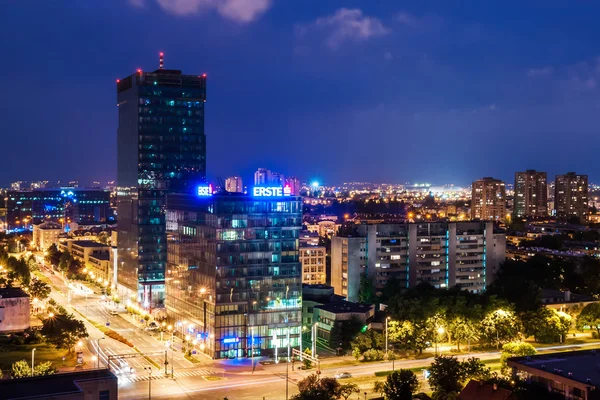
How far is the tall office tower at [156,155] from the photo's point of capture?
129250 mm

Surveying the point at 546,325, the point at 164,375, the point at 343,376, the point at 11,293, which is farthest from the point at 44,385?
the point at 546,325

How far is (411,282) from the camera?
5226 inches

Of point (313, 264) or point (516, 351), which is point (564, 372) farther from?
point (313, 264)

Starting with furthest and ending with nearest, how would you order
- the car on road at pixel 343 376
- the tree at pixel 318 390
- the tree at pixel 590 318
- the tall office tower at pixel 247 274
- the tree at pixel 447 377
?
the tree at pixel 590 318, the tall office tower at pixel 247 274, the car on road at pixel 343 376, the tree at pixel 447 377, the tree at pixel 318 390

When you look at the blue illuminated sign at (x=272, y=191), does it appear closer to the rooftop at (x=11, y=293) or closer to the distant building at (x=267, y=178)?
Answer: the distant building at (x=267, y=178)

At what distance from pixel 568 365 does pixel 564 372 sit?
9.35 ft

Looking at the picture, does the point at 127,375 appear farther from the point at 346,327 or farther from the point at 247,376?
the point at 346,327

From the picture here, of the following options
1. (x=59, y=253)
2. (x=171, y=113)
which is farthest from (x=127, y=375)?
(x=59, y=253)

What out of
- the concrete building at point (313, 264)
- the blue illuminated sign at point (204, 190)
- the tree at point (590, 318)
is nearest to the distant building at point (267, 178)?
the blue illuminated sign at point (204, 190)

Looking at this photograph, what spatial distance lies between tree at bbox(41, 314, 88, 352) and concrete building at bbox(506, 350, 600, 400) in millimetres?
52054

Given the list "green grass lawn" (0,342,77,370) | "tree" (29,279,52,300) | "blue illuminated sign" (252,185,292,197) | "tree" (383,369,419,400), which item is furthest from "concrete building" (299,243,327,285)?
"tree" (383,369,419,400)

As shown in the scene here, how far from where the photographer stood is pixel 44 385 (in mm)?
52875

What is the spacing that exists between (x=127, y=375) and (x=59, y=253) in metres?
118

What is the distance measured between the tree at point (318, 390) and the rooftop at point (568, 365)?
56.9 feet
